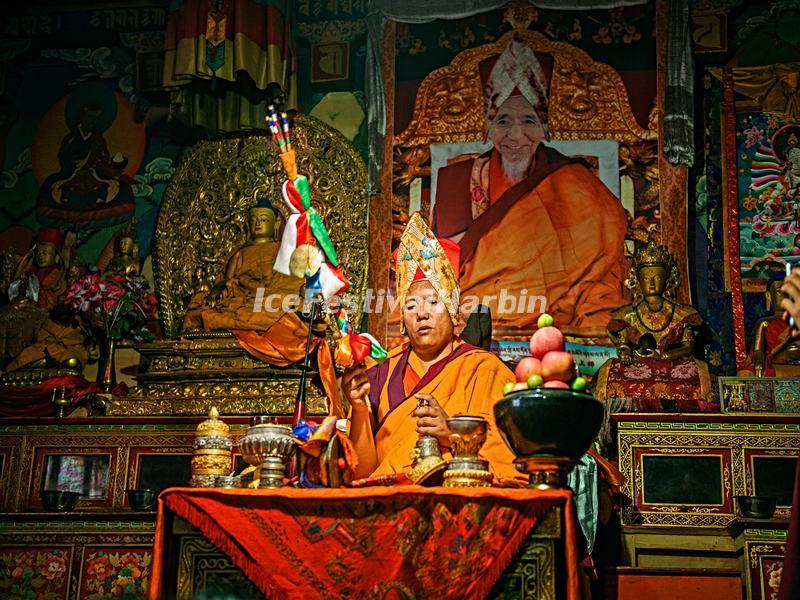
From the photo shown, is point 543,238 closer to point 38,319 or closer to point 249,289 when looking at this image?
point 249,289

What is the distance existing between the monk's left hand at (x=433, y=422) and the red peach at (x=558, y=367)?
0.50 m

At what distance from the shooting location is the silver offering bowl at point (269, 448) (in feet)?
11.0

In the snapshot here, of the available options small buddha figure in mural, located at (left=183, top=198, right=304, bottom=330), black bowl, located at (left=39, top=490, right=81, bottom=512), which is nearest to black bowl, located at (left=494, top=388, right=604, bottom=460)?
black bowl, located at (left=39, top=490, right=81, bottom=512)

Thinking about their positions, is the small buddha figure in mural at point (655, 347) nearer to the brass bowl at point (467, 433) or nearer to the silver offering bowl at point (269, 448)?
the brass bowl at point (467, 433)

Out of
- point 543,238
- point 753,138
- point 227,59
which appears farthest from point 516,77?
point 227,59

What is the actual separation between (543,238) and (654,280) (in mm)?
728

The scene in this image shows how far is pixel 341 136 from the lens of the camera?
20.5ft

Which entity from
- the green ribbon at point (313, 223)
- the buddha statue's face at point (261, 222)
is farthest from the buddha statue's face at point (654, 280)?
the buddha statue's face at point (261, 222)

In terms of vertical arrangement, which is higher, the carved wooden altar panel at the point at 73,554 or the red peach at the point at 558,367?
the red peach at the point at 558,367

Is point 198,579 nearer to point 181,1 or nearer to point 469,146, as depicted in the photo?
point 469,146

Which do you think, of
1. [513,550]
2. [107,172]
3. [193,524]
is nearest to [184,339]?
[107,172]

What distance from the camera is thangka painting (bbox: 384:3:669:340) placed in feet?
18.8

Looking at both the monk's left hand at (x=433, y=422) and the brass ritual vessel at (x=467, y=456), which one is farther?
the monk's left hand at (x=433, y=422)

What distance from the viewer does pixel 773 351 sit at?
17.4 feet
